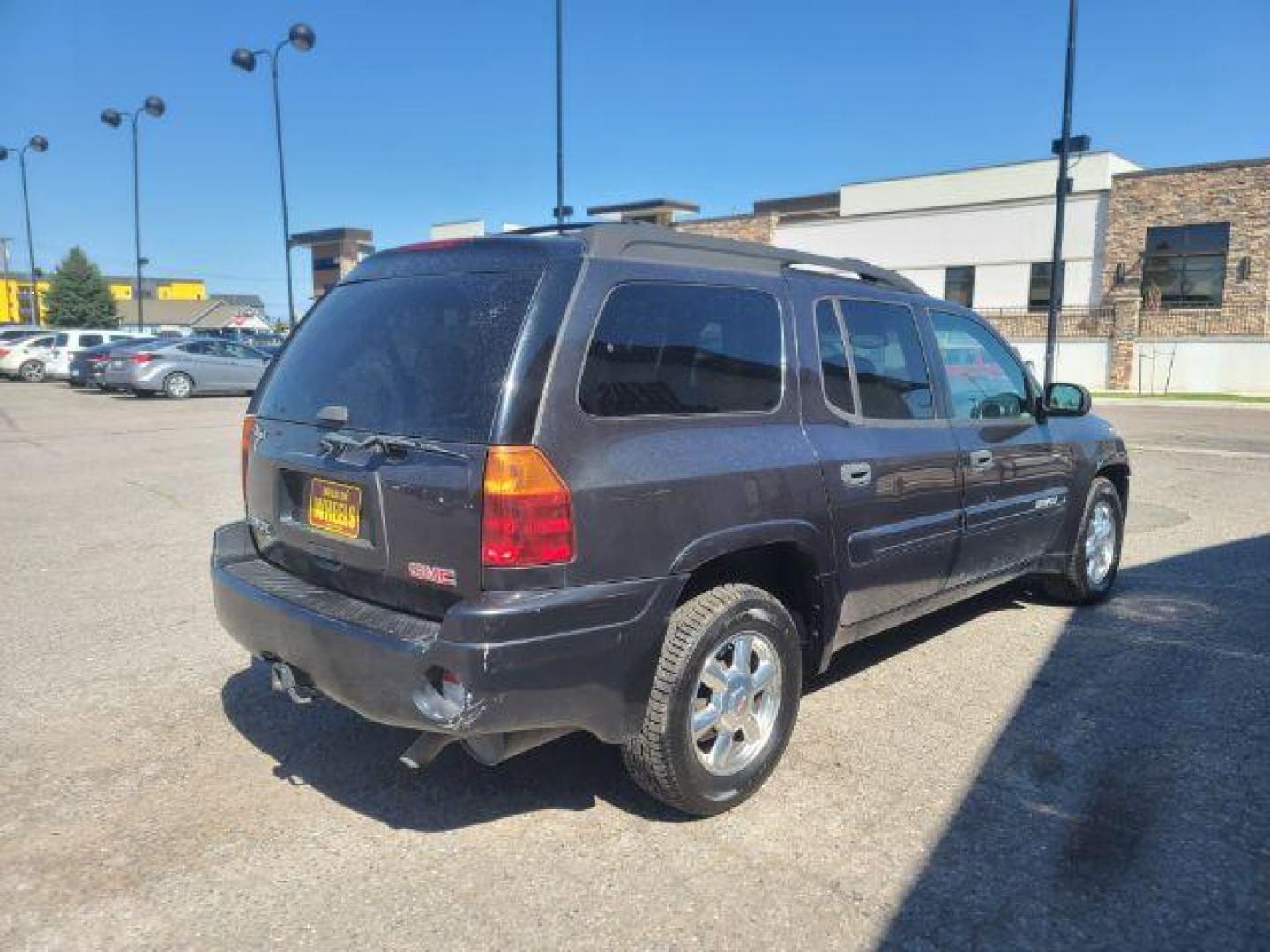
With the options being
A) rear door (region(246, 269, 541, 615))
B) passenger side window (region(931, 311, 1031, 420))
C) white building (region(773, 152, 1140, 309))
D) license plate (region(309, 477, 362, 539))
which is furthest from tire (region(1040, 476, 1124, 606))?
white building (region(773, 152, 1140, 309))

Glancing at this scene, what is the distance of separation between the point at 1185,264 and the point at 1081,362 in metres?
4.19

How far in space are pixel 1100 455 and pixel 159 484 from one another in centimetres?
862

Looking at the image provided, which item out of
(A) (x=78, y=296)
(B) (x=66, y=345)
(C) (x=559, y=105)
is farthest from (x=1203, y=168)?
(A) (x=78, y=296)

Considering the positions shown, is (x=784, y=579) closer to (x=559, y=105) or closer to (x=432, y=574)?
(x=432, y=574)

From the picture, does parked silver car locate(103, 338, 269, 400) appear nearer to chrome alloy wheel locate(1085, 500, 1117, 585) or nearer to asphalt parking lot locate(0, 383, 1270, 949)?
asphalt parking lot locate(0, 383, 1270, 949)

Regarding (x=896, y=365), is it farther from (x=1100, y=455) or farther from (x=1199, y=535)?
(x=1199, y=535)

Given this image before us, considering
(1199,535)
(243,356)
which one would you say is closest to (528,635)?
(1199,535)

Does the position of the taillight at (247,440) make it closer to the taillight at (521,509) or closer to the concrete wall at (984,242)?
the taillight at (521,509)

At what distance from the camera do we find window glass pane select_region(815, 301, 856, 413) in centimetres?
360

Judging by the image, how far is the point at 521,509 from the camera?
2.59 m

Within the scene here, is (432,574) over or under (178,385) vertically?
over

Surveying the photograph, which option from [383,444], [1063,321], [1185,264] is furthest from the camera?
[1063,321]

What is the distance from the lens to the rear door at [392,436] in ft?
8.81

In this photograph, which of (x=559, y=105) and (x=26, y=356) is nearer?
(x=559, y=105)
